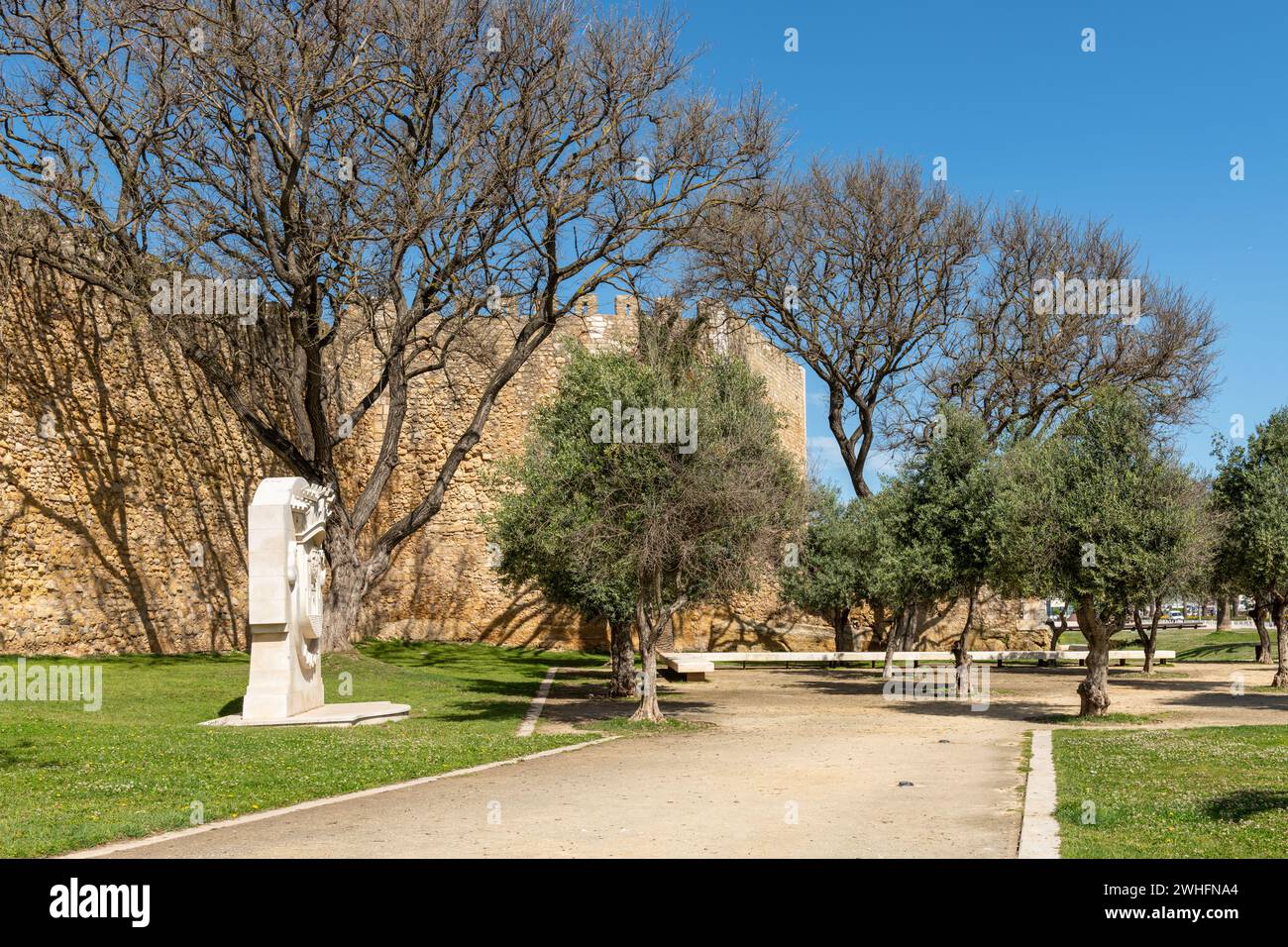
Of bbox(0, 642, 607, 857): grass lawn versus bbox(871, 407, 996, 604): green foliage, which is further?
bbox(871, 407, 996, 604): green foliage

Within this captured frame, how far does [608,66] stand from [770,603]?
18.3m

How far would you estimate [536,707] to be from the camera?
18.6 meters

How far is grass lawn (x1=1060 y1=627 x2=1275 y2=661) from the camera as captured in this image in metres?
35.2

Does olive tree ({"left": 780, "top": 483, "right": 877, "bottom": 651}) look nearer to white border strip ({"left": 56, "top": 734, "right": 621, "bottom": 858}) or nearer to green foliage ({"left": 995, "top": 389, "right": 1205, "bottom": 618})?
green foliage ({"left": 995, "top": 389, "right": 1205, "bottom": 618})

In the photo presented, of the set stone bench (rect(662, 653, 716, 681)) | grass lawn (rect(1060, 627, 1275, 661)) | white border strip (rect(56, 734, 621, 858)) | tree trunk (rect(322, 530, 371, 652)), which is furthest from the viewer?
grass lawn (rect(1060, 627, 1275, 661))

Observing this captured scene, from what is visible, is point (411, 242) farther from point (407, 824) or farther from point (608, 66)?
point (407, 824)

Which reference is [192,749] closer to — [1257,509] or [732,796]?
[732,796]

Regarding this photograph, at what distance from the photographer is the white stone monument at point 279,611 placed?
48.4 ft

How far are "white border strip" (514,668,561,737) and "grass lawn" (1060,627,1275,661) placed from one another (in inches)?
737

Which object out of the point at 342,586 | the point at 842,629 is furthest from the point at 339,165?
the point at 842,629

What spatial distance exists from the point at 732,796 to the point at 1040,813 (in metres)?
2.46

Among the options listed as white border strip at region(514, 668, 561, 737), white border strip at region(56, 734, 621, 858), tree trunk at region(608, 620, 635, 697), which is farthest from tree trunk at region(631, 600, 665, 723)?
tree trunk at region(608, 620, 635, 697)

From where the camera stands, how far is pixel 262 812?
8836mm

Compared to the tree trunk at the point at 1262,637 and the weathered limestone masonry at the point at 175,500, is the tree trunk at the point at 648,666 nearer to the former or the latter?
the weathered limestone masonry at the point at 175,500
